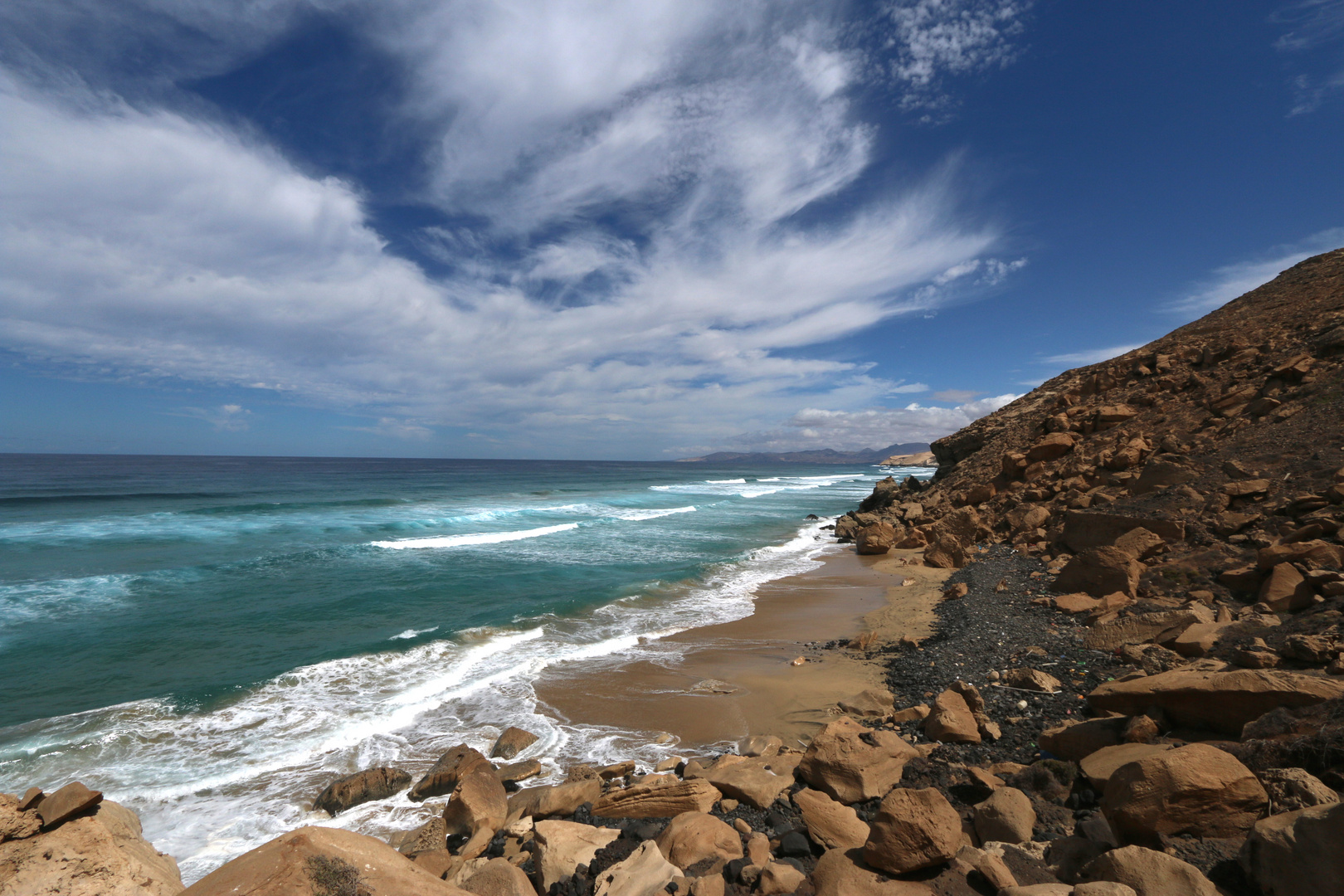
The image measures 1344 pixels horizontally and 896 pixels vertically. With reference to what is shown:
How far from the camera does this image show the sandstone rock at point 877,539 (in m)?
19.6

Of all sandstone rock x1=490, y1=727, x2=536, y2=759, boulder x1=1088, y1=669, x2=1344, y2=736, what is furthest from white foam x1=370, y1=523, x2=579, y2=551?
boulder x1=1088, y1=669, x2=1344, y2=736

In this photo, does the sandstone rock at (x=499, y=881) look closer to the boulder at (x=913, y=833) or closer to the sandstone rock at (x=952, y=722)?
the boulder at (x=913, y=833)

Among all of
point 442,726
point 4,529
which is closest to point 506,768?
point 442,726

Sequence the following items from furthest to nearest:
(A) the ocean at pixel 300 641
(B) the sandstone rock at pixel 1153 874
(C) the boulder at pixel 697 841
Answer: (A) the ocean at pixel 300 641 → (C) the boulder at pixel 697 841 → (B) the sandstone rock at pixel 1153 874

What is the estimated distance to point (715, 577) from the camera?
1730 cm

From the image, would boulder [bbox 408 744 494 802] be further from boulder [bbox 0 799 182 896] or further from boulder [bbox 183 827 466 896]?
boulder [bbox 183 827 466 896]

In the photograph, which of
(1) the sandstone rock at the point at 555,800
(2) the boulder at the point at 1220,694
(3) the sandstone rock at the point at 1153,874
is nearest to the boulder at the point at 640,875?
(1) the sandstone rock at the point at 555,800

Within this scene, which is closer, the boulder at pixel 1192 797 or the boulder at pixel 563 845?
the boulder at pixel 1192 797

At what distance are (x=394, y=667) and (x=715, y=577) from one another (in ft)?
31.7

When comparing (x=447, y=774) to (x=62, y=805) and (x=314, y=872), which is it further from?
(x=314, y=872)

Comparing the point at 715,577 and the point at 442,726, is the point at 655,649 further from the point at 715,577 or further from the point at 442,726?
the point at 715,577

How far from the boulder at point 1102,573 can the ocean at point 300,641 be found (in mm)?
7158

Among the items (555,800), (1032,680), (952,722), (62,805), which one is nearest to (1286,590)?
(1032,680)

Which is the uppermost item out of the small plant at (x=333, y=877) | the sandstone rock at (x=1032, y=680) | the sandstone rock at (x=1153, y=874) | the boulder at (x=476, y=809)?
the sandstone rock at (x=1153, y=874)
